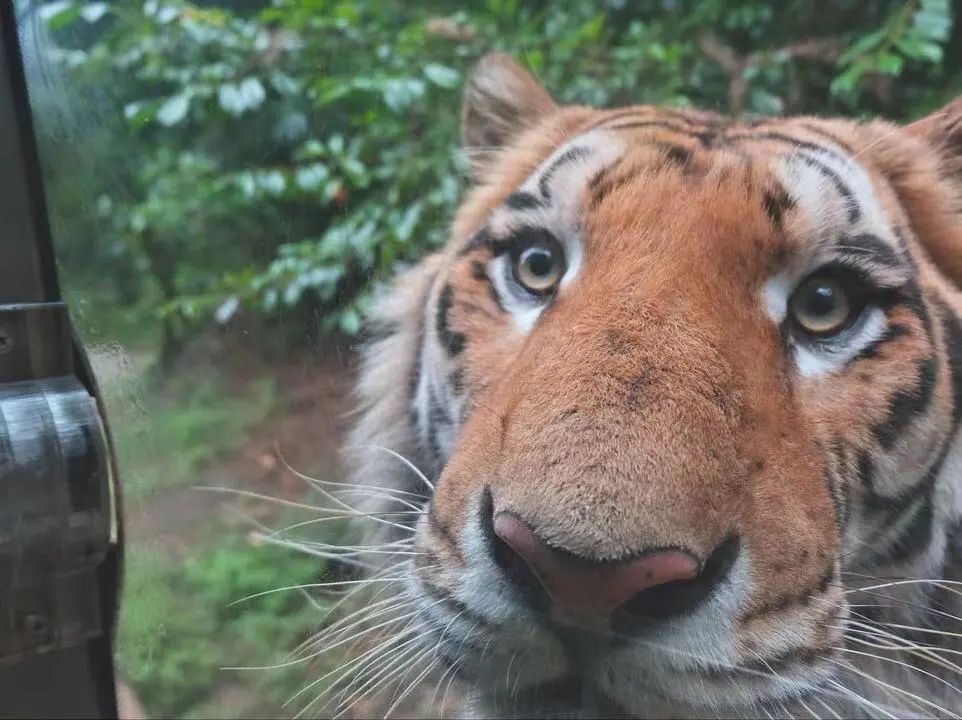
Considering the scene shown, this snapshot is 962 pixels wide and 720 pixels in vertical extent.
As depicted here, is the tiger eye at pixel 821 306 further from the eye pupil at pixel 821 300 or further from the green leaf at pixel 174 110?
the green leaf at pixel 174 110

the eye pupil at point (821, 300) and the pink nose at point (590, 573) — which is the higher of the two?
the eye pupil at point (821, 300)

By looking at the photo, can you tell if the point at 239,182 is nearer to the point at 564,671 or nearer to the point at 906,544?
the point at 564,671

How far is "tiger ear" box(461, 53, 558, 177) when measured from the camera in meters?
0.78

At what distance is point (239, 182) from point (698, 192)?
1.57ft

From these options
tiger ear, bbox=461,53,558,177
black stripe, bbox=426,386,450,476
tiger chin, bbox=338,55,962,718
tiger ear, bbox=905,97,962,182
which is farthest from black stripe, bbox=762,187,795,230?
black stripe, bbox=426,386,450,476

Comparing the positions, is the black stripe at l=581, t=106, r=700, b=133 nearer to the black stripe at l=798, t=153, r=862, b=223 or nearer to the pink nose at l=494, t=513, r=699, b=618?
the black stripe at l=798, t=153, r=862, b=223

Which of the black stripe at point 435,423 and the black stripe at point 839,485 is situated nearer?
the black stripe at point 839,485

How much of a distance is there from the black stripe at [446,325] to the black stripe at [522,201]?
0.37ft

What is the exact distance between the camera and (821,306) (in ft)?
2.08

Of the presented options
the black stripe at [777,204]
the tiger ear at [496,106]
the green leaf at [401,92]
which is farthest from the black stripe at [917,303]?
the green leaf at [401,92]

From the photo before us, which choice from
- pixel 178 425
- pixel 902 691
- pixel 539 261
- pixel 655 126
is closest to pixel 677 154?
pixel 655 126

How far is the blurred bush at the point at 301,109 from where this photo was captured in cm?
70

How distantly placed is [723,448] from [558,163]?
0.32 m

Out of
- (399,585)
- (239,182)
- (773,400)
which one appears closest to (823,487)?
(773,400)
